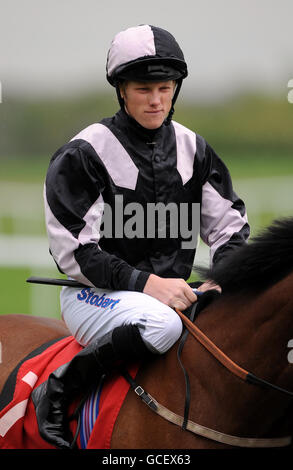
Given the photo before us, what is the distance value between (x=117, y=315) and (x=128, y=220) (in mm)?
410

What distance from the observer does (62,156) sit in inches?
107

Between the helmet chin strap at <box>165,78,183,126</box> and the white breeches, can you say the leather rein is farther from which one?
the helmet chin strap at <box>165,78,183,126</box>

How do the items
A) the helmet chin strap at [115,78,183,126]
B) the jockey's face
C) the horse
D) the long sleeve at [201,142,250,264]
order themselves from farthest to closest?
the long sleeve at [201,142,250,264]
the helmet chin strap at [115,78,183,126]
the jockey's face
the horse

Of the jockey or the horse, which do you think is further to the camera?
the jockey

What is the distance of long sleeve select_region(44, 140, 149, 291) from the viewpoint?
267cm

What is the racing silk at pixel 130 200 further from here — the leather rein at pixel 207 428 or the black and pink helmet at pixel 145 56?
the leather rein at pixel 207 428

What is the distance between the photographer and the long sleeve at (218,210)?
301 centimetres

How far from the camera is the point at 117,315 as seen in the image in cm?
263

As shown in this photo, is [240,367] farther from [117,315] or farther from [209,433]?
[117,315]

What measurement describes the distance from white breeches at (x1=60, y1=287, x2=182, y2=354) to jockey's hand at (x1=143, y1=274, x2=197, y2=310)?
0.03 m

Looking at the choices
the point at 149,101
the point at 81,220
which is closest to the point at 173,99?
the point at 149,101

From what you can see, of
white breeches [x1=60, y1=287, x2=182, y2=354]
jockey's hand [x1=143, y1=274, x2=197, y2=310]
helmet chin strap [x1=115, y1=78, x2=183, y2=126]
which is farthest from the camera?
helmet chin strap [x1=115, y1=78, x2=183, y2=126]
